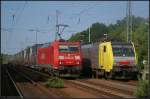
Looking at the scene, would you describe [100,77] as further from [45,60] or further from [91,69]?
[45,60]

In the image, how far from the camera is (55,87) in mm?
25531

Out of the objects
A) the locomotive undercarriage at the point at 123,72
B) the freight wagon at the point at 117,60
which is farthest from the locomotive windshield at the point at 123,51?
the locomotive undercarriage at the point at 123,72

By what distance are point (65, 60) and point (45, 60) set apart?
6974mm

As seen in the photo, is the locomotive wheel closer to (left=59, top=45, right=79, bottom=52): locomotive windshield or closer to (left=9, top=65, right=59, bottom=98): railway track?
(left=59, top=45, right=79, bottom=52): locomotive windshield

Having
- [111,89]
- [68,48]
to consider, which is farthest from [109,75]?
[111,89]

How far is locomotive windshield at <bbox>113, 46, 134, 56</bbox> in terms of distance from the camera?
3048 cm

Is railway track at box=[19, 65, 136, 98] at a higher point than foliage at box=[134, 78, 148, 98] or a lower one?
lower

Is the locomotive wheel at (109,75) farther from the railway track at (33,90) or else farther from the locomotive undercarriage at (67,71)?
the railway track at (33,90)

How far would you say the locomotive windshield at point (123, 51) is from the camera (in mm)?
30484

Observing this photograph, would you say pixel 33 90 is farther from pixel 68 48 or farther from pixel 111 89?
pixel 68 48

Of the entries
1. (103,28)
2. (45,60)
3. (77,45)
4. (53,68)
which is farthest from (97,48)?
(103,28)

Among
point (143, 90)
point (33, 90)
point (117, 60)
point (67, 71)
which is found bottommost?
point (33, 90)

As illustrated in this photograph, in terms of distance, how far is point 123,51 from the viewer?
3061 cm

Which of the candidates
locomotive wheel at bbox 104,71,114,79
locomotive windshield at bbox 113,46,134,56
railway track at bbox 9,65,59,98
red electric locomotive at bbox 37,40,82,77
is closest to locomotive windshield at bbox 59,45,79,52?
red electric locomotive at bbox 37,40,82,77
